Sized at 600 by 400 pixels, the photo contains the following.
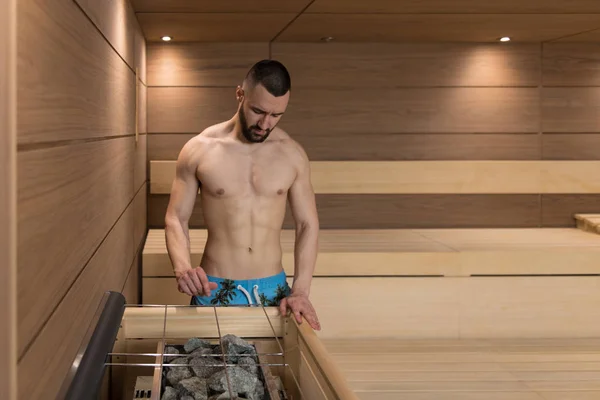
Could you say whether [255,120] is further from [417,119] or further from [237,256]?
[417,119]

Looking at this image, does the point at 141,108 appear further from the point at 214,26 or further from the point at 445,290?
the point at 445,290

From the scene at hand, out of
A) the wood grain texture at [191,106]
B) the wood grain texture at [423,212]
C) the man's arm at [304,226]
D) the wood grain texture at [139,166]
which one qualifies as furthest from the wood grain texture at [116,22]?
the wood grain texture at [423,212]

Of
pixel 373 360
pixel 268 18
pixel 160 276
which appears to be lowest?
pixel 373 360

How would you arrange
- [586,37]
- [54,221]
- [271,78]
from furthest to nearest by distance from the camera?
[586,37]
[271,78]
[54,221]

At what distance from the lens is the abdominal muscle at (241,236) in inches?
133

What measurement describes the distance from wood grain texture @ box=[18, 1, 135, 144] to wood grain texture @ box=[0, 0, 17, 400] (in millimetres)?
48

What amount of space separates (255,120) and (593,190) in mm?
3693

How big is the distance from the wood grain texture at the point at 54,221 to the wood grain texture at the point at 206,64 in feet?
10.3

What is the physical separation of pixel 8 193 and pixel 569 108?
5.33 meters

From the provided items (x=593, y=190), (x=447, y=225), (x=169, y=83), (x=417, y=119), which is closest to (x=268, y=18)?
(x=169, y=83)

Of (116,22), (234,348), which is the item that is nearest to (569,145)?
(116,22)

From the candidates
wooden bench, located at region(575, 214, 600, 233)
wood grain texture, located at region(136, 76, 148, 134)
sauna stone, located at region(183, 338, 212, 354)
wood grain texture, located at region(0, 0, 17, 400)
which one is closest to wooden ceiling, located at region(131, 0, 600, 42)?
wood grain texture, located at region(136, 76, 148, 134)

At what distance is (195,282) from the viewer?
9.07 ft

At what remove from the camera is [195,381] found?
6.16 feet
